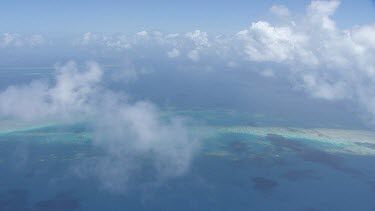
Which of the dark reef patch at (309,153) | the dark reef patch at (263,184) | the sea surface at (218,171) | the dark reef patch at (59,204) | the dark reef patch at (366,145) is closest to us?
the dark reef patch at (59,204)

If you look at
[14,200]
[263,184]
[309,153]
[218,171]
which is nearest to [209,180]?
[218,171]

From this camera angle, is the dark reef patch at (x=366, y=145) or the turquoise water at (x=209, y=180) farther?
the dark reef patch at (x=366, y=145)

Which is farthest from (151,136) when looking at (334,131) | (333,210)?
(334,131)

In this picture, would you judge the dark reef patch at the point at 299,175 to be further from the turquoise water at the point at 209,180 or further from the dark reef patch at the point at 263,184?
the dark reef patch at the point at 263,184

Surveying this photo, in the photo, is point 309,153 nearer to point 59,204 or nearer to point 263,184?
point 263,184

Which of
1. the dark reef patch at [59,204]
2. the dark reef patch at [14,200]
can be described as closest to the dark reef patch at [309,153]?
the dark reef patch at [59,204]

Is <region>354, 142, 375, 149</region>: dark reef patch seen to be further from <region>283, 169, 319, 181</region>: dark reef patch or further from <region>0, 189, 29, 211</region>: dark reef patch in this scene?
<region>0, 189, 29, 211</region>: dark reef patch

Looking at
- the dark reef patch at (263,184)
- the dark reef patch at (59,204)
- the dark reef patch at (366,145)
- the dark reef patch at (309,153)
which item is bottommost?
the dark reef patch at (59,204)

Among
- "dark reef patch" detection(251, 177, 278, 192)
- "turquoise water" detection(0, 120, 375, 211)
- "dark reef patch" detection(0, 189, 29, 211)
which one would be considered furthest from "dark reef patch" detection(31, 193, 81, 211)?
"dark reef patch" detection(251, 177, 278, 192)

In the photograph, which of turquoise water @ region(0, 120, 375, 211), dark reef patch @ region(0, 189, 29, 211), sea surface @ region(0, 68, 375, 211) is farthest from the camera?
sea surface @ region(0, 68, 375, 211)

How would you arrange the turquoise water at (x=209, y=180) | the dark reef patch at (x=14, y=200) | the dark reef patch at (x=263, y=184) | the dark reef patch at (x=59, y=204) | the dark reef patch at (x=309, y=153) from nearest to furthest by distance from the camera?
1. the dark reef patch at (x=14, y=200)
2. the dark reef patch at (x=59, y=204)
3. the turquoise water at (x=209, y=180)
4. the dark reef patch at (x=263, y=184)
5. the dark reef patch at (x=309, y=153)
